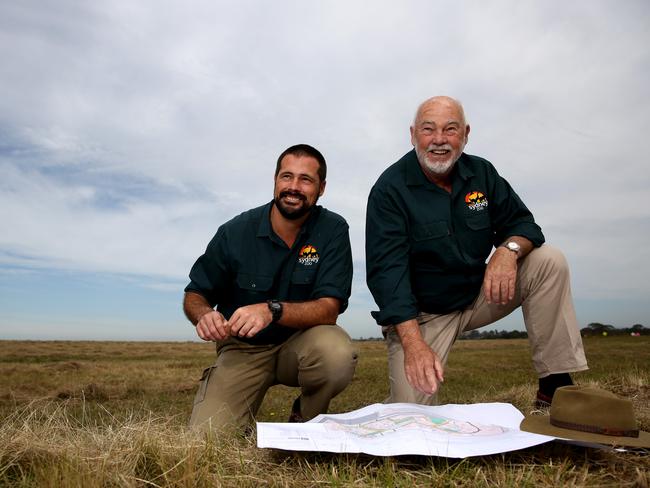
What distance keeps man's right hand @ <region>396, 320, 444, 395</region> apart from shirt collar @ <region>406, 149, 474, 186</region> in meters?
1.28

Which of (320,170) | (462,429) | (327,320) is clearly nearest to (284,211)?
(320,170)

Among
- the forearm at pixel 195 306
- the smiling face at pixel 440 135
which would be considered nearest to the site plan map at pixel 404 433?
the forearm at pixel 195 306

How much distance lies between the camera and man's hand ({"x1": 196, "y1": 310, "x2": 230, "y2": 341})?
383 cm

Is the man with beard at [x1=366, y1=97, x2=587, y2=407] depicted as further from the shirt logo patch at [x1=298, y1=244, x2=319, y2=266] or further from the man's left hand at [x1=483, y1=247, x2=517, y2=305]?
the shirt logo patch at [x1=298, y1=244, x2=319, y2=266]

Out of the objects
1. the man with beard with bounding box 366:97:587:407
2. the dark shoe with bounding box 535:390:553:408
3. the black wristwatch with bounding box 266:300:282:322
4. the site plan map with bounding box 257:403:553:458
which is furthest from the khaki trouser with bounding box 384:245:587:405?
the site plan map with bounding box 257:403:553:458

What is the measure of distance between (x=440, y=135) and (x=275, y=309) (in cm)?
172

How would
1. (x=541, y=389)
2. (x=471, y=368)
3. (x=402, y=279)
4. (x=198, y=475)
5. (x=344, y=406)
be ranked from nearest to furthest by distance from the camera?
(x=198, y=475) → (x=402, y=279) → (x=541, y=389) → (x=344, y=406) → (x=471, y=368)

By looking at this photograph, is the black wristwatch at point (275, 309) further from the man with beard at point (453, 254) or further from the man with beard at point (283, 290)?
the man with beard at point (453, 254)

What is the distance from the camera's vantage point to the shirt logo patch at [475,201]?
14.5 feet

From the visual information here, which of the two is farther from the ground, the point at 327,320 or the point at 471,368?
the point at 327,320

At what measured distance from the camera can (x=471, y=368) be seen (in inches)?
496

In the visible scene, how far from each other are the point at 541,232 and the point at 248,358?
2.41m

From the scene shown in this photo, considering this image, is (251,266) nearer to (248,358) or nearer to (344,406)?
(248,358)

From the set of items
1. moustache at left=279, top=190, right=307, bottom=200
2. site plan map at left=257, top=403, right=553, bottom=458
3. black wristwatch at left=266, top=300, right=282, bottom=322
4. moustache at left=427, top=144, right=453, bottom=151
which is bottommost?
site plan map at left=257, top=403, right=553, bottom=458
